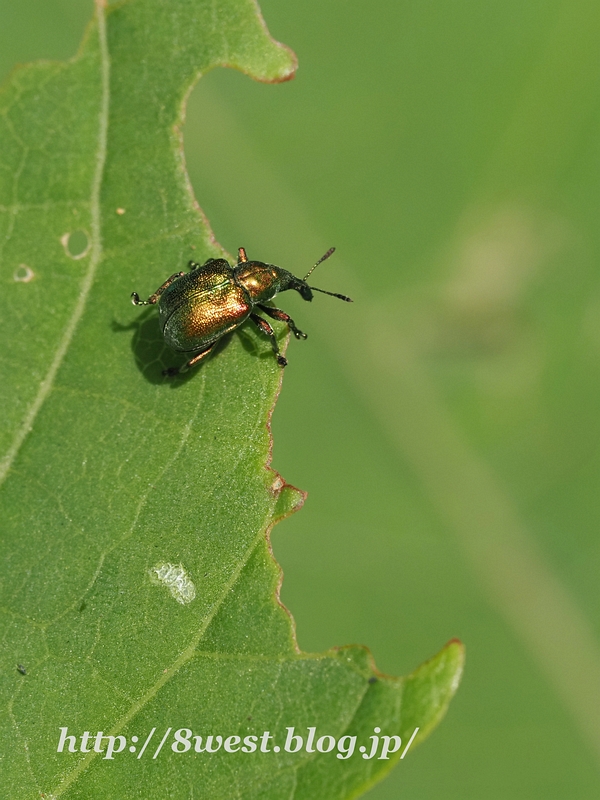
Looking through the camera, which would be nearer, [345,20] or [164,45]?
[164,45]

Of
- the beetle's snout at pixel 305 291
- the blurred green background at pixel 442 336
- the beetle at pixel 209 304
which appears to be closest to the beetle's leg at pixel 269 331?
the beetle at pixel 209 304

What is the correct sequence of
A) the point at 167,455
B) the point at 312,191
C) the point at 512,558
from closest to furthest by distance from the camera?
the point at 167,455 < the point at 512,558 < the point at 312,191

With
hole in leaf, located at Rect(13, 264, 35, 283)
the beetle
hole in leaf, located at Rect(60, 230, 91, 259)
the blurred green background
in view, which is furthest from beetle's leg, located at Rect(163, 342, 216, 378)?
the blurred green background

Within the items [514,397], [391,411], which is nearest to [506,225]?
[514,397]

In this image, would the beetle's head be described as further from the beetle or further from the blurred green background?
the blurred green background

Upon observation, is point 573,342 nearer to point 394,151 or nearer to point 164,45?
point 394,151
